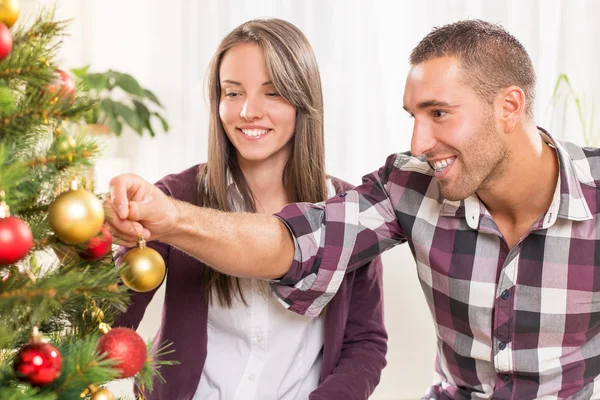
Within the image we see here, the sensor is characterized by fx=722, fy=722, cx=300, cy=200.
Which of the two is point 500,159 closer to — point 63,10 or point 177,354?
point 177,354

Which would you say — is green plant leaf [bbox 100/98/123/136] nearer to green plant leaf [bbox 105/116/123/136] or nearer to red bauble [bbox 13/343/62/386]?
green plant leaf [bbox 105/116/123/136]

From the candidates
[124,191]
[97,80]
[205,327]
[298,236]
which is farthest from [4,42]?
[97,80]

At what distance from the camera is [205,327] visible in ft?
5.41

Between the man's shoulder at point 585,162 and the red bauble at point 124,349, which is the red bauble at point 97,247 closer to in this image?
the red bauble at point 124,349

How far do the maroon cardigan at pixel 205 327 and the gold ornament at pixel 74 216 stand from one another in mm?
774

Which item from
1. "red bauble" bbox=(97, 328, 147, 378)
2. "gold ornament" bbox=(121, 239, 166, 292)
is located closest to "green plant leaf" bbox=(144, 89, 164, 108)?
"gold ornament" bbox=(121, 239, 166, 292)

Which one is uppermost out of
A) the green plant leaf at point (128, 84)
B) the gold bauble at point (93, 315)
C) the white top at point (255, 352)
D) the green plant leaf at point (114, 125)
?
the green plant leaf at point (128, 84)

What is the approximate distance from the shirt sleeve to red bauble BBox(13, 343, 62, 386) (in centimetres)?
70

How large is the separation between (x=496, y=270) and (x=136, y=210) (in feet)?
2.64

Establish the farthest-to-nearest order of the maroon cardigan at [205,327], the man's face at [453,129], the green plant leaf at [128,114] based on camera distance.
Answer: the green plant leaf at [128,114] < the maroon cardigan at [205,327] < the man's face at [453,129]

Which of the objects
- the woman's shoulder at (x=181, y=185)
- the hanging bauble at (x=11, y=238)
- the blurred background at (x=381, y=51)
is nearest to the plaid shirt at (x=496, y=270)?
the woman's shoulder at (x=181, y=185)

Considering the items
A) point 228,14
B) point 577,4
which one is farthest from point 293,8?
point 577,4

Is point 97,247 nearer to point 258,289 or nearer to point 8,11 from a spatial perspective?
point 8,11

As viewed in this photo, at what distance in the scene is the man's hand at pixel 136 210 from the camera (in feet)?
3.31
